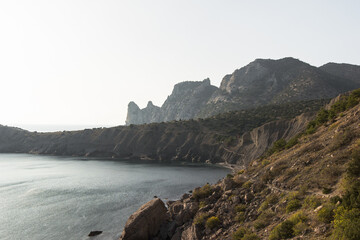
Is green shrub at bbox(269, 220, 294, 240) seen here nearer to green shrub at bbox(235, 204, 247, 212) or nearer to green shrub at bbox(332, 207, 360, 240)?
green shrub at bbox(332, 207, 360, 240)

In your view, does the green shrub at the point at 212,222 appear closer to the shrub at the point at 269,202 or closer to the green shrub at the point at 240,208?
the green shrub at the point at 240,208

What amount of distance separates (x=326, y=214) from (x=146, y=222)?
24.9 metres

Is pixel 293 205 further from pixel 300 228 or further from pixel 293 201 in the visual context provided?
pixel 300 228

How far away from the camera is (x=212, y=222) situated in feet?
95.3

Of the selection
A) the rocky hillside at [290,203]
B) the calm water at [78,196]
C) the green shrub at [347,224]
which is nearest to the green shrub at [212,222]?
the rocky hillside at [290,203]

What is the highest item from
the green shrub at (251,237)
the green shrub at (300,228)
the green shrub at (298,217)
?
the green shrub at (298,217)

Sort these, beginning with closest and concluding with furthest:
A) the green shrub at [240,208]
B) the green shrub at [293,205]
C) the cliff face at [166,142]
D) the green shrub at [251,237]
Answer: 1. the green shrub at [251,237]
2. the green shrub at [293,205]
3. the green shrub at [240,208]
4. the cliff face at [166,142]

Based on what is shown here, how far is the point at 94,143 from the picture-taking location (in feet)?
566

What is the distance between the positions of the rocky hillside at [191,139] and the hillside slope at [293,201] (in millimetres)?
74496

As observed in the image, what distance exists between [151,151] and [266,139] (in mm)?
70767

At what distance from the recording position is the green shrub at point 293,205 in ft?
71.8

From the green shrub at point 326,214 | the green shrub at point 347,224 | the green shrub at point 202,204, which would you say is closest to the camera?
the green shrub at point 347,224

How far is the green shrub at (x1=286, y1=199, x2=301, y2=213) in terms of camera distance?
21.9 metres

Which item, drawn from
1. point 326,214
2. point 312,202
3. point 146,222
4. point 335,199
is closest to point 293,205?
point 312,202
